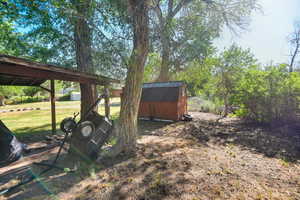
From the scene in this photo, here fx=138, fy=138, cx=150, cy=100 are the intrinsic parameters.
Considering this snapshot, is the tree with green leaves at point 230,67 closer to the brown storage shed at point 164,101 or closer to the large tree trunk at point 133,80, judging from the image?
the brown storage shed at point 164,101

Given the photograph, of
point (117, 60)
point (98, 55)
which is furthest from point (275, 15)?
point (98, 55)

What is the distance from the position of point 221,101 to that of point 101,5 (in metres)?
9.86

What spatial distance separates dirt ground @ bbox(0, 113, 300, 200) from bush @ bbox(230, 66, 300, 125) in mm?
2746

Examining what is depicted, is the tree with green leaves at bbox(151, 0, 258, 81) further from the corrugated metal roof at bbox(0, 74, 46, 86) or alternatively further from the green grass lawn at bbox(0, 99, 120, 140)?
the green grass lawn at bbox(0, 99, 120, 140)

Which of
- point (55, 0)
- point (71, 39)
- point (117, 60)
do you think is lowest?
point (117, 60)

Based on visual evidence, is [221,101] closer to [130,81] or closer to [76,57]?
[130,81]

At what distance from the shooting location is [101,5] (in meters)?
4.45

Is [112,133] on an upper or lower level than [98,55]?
lower

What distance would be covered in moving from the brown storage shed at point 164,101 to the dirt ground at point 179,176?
4300 mm

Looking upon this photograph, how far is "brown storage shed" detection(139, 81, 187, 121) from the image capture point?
27.9 feet

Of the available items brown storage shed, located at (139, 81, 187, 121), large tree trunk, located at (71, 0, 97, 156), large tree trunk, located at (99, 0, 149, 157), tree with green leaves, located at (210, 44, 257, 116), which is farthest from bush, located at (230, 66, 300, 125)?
large tree trunk, located at (71, 0, 97, 156)

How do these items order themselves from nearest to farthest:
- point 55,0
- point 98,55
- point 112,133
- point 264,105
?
point 112,133 → point 55,0 → point 98,55 → point 264,105

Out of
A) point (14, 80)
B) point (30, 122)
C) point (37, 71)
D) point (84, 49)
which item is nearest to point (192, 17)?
point (84, 49)

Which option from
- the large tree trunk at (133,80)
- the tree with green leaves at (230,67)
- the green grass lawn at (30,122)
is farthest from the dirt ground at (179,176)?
the tree with green leaves at (230,67)
